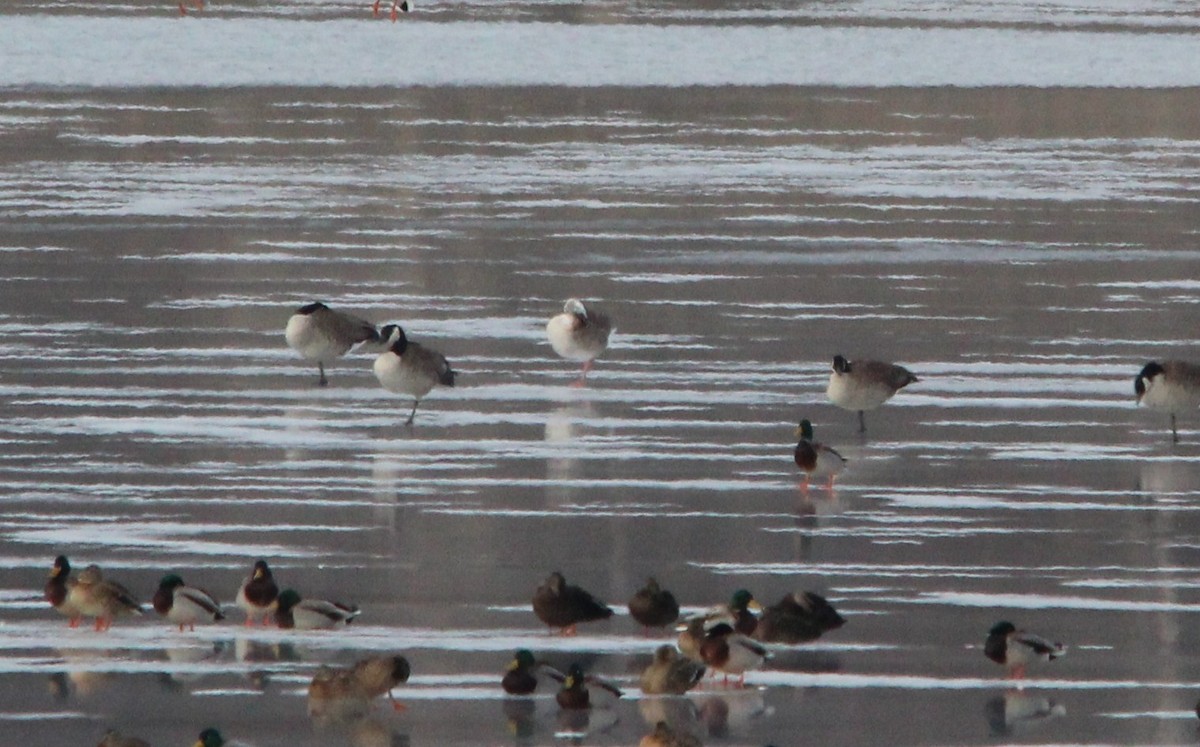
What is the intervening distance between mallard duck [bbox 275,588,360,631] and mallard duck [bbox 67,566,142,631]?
56cm

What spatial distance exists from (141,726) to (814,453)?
4435 millimetres

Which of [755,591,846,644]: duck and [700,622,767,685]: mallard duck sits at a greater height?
[755,591,846,644]: duck

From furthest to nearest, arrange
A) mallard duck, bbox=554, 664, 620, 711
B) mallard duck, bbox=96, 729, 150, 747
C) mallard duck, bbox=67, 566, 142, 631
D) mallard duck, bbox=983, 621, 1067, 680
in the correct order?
mallard duck, bbox=67, 566, 142, 631, mallard duck, bbox=983, 621, 1067, 680, mallard duck, bbox=554, 664, 620, 711, mallard duck, bbox=96, 729, 150, 747

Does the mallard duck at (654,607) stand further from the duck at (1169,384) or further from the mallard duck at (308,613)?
the duck at (1169,384)

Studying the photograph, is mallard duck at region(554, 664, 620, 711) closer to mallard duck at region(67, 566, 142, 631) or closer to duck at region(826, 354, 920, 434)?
mallard duck at region(67, 566, 142, 631)

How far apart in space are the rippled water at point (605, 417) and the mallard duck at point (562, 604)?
9cm

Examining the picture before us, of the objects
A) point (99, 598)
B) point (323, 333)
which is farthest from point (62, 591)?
point (323, 333)

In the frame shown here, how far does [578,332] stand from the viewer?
48.0ft

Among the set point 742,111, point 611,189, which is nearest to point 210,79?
point 742,111

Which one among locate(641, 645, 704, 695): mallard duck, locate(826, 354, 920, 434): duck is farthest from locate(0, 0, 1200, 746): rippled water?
locate(826, 354, 920, 434): duck

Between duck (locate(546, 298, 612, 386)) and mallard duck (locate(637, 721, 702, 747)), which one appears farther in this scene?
duck (locate(546, 298, 612, 386))

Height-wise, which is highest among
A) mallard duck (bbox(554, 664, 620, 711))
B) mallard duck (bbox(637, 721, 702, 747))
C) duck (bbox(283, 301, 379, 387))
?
duck (bbox(283, 301, 379, 387))

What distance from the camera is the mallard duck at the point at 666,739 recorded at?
24.4 ft

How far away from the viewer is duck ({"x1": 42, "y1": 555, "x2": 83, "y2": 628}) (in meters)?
9.32
